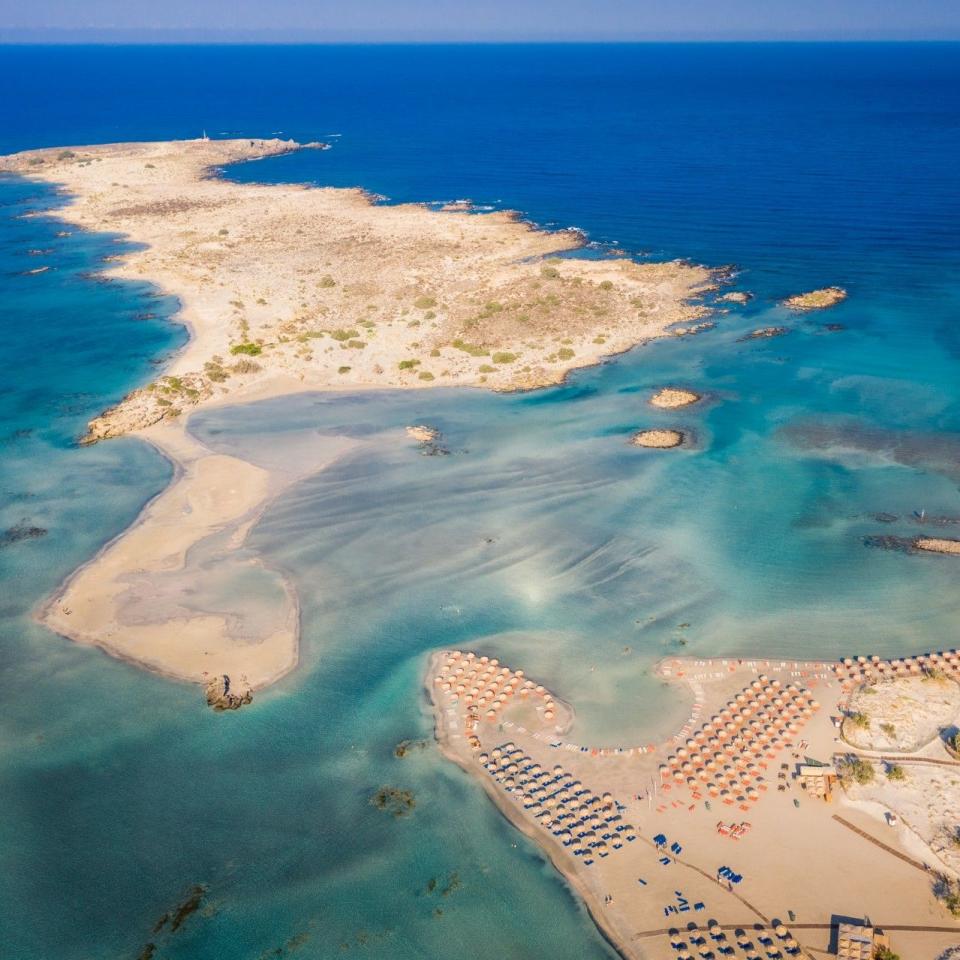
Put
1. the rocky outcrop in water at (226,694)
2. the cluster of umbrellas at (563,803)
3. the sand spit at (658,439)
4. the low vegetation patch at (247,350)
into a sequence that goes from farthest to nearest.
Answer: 1. the low vegetation patch at (247,350)
2. the sand spit at (658,439)
3. the rocky outcrop in water at (226,694)
4. the cluster of umbrellas at (563,803)

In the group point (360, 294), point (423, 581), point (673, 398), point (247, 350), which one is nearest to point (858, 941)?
point (423, 581)

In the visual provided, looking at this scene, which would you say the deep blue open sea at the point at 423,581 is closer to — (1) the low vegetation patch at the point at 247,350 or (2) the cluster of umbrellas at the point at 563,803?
(2) the cluster of umbrellas at the point at 563,803

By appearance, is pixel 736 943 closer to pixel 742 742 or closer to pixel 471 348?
pixel 742 742

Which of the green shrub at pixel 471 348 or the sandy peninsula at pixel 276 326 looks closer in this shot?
the sandy peninsula at pixel 276 326

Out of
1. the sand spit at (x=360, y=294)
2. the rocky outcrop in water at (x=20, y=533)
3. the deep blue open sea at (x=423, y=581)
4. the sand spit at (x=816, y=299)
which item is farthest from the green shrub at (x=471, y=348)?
the rocky outcrop in water at (x=20, y=533)

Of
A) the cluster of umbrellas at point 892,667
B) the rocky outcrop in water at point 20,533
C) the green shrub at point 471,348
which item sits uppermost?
the green shrub at point 471,348

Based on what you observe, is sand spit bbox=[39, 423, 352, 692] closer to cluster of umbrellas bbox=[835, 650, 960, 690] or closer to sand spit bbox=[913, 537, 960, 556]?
cluster of umbrellas bbox=[835, 650, 960, 690]
